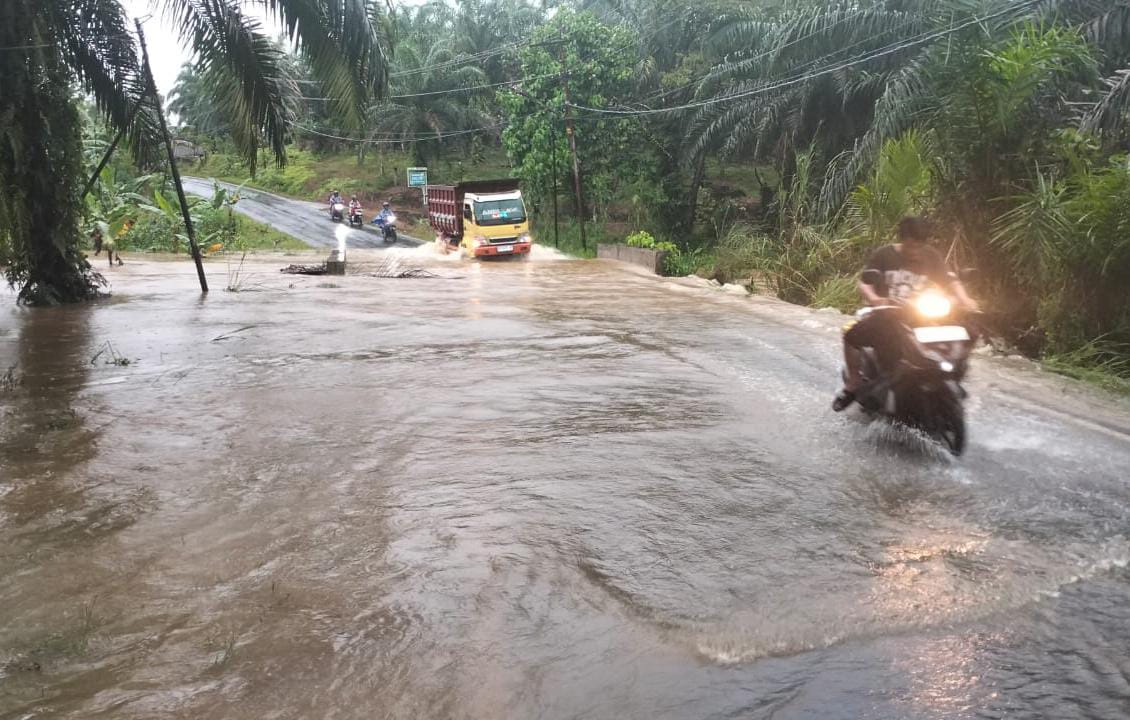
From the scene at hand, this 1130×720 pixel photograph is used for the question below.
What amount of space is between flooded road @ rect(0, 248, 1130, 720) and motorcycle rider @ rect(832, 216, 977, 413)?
62 centimetres

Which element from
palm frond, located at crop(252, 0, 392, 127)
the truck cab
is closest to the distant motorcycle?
the truck cab

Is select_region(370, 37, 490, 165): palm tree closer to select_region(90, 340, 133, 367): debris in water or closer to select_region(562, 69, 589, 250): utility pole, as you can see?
select_region(562, 69, 589, 250): utility pole

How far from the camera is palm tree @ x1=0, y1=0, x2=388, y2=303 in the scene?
11.1 m

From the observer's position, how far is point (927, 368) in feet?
17.7

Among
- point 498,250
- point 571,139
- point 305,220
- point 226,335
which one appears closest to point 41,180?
point 226,335

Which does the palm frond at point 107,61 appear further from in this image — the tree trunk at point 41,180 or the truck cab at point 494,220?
the truck cab at point 494,220

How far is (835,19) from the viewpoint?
21.5m

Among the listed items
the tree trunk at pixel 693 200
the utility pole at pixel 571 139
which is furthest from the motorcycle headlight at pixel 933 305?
the tree trunk at pixel 693 200

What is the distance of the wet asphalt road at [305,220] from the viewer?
1396 inches

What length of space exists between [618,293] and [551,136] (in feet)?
49.1

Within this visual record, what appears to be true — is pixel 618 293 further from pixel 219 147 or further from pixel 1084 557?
pixel 219 147

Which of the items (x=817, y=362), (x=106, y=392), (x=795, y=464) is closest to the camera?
(x=795, y=464)

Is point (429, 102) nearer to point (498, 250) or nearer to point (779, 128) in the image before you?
point (498, 250)

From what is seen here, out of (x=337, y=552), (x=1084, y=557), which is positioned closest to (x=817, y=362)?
(x=1084, y=557)
